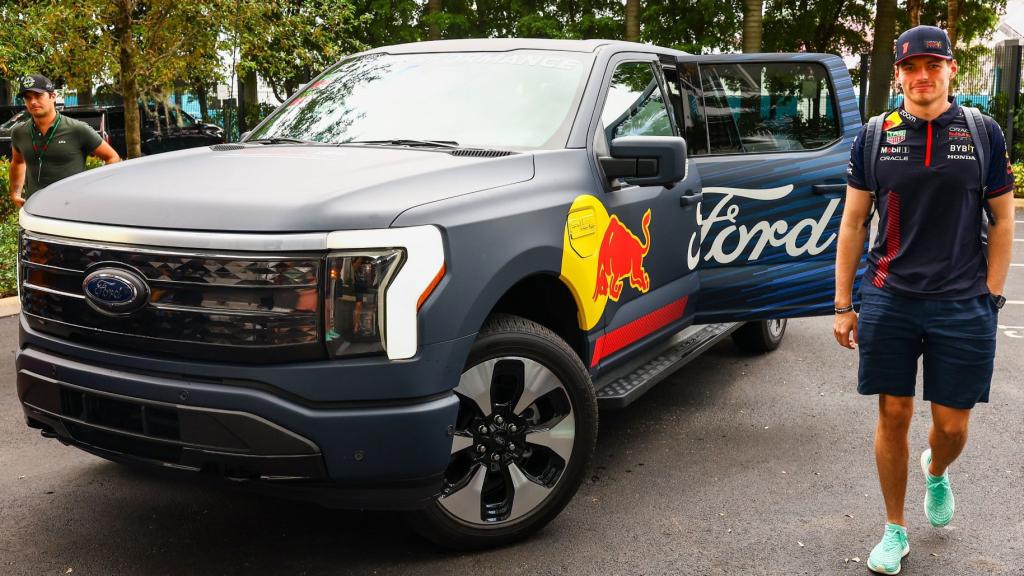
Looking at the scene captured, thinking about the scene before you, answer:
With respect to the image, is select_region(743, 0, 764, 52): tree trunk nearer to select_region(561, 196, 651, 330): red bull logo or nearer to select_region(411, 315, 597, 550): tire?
select_region(561, 196, 651, 330): red bull logo

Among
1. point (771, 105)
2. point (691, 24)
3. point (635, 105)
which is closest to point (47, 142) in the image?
point (635, 105)

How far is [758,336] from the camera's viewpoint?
271 inches

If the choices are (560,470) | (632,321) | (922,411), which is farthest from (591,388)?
(922,411)

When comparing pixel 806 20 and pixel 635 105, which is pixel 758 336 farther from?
pixel 806 20

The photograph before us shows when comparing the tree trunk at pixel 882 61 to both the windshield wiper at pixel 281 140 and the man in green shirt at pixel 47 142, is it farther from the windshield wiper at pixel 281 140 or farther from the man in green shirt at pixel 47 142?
the windshield wiper at pixel 281 140

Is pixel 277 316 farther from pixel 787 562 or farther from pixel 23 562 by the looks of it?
pixel 787 562

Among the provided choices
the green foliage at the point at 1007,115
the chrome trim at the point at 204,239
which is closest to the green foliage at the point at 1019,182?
the green foliage at the point at 1007,115

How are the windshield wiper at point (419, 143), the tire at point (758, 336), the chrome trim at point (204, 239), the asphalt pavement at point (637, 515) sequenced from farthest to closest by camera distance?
the tire at point (758, 336), the windshield wiper at point (419, 143), the asphalt pavement at point (637, 515), the chrome trim at point (204, 239)

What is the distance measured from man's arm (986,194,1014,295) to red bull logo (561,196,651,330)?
1.43 metres

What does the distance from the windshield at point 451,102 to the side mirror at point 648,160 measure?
9.8 inches

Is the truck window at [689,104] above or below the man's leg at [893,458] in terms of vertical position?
above

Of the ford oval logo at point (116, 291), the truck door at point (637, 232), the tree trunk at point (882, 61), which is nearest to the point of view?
the ford oval logo at point (116, 291)

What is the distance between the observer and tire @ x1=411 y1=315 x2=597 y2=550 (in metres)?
3.51

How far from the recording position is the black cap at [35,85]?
275 inches
